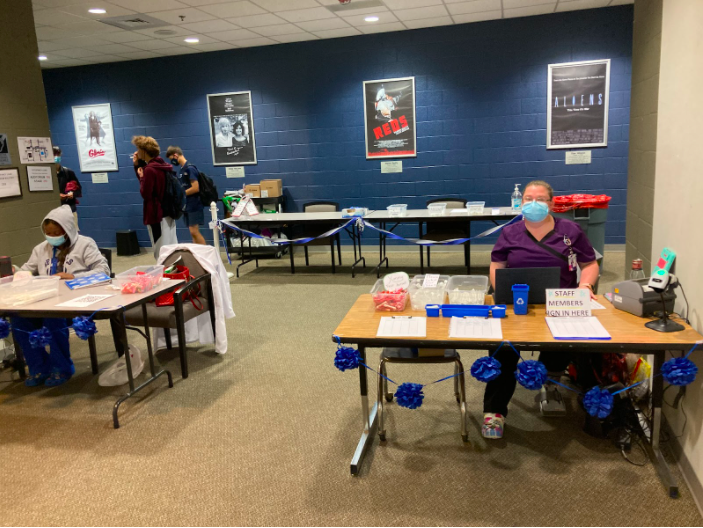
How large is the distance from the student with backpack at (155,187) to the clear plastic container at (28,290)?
237 cm

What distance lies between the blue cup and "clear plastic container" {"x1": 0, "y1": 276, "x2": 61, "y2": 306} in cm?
262

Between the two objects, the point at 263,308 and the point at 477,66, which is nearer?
the point at 263,308

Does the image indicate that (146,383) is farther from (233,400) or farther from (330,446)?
(330,446)

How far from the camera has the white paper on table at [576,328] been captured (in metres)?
2.00

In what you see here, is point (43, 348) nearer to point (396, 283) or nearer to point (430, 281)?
point (396, 283)

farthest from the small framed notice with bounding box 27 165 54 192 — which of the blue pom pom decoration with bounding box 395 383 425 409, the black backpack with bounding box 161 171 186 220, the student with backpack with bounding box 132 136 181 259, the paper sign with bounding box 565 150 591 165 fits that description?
the paper sign with bounding box 565 150 591 165

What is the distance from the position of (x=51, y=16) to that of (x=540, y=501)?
637cm

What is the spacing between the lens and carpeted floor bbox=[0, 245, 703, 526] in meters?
2.05

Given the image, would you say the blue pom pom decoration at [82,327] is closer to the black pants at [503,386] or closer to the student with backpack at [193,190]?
the black pants at [503,386]

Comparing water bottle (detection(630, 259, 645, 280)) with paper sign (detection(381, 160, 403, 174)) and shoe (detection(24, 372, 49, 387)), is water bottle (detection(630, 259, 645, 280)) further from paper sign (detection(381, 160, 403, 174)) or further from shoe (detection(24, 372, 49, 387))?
paper sign (detection(381, 160, 403, 174))

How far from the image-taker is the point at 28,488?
7.64 feet

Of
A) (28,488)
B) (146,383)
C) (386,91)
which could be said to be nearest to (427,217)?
(386,91)

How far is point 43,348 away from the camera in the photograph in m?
3.41

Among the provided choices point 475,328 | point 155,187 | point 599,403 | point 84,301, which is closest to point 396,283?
point 475,328
